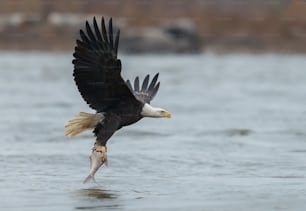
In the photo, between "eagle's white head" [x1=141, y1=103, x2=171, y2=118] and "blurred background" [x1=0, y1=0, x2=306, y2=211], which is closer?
Result: "blurred background" [x1=0, y1=0, x2=306, y2=211]

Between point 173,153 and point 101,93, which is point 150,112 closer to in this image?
point 101,93

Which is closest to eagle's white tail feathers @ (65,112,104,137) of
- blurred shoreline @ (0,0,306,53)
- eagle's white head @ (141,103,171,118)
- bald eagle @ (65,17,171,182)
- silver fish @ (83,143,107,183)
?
bald eagle @ (65,17,171,182)

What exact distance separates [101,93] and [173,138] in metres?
4.47

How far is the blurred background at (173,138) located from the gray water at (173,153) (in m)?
0.01

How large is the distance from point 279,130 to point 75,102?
6.29m

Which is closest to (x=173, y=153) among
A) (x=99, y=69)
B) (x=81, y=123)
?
(x=81, y=123)

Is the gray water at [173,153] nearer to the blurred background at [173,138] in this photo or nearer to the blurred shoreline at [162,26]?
the blurred background at [173,138]

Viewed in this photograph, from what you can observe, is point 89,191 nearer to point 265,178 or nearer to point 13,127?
point 265,178

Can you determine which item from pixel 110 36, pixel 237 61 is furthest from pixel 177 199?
pixel 237 61

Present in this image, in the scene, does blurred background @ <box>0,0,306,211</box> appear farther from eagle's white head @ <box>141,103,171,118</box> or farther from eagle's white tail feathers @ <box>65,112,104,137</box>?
eagle's white head @ <box>141,103,171,118</box>

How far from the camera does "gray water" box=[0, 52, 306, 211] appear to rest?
998 centimetres

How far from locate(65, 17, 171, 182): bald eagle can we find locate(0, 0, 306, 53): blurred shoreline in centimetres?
3133

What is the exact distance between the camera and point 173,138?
15234 millimetres

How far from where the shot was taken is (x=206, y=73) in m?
31.5
